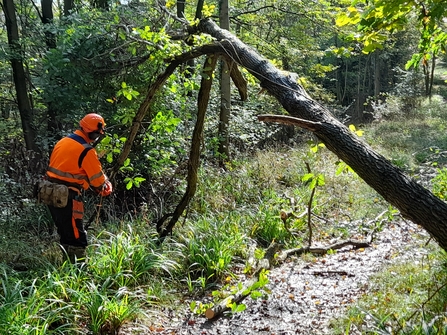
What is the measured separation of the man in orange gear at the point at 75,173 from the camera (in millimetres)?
5277

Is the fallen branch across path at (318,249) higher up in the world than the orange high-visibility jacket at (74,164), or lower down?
lower down

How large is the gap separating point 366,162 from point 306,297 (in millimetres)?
3035

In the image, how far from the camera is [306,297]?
16.9 feet

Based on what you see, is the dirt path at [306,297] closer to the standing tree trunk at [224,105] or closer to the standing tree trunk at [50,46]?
the standing tree trunk at [224,105]

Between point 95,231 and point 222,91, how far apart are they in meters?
5.82

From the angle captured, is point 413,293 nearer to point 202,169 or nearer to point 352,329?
point 352,329

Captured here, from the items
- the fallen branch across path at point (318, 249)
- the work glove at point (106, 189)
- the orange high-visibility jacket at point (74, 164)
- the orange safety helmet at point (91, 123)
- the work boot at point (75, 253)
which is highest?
the orange safety helmet at point (91, 123)

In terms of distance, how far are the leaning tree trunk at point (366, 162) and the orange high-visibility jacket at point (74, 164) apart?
2.94 m

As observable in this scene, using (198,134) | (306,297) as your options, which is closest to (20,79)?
(198,134)

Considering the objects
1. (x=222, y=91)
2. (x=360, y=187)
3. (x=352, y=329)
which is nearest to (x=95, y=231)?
(x=352, y=329)

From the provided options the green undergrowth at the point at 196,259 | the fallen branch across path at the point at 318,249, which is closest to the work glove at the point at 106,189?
the green undergrowth at the point at 196,259

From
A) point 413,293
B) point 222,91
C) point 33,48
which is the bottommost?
point 413,293

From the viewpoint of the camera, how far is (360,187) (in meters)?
10.1

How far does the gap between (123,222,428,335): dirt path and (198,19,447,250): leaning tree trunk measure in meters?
1.98
